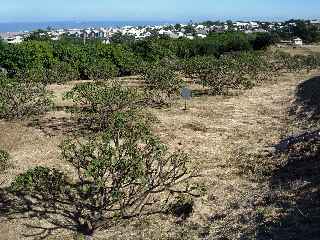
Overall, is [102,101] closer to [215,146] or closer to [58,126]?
[58,126]

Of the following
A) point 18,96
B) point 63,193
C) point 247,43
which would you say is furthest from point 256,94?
point 247,43

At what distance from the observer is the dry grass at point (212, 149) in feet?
46.3

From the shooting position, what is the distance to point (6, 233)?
14242mm

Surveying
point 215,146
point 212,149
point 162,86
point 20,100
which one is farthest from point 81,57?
point 212,149

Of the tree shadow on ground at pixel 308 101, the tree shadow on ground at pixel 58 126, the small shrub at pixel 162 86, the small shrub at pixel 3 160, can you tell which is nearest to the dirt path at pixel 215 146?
the tree shadow on ground at pixel 58 126

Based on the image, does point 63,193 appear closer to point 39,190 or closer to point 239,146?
point 39,190

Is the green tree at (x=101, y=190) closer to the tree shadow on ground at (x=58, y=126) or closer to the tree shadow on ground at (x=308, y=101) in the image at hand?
the tree shadow on ground at (x=58, y=126)

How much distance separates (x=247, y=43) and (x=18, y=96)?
1925 inches

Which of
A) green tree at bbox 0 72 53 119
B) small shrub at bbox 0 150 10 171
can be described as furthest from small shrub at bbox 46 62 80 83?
small shrub at bbox 0 150 10 171

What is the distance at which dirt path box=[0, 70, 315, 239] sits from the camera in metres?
14.4

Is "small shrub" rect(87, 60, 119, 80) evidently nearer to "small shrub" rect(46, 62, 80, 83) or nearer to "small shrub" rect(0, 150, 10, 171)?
"small shrub" rect(46, 62, 80, 83)

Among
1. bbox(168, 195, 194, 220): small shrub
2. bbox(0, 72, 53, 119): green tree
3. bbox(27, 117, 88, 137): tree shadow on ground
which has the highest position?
bbox(0, 72, 53, 119): green tree

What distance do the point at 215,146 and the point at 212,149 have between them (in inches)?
21.2

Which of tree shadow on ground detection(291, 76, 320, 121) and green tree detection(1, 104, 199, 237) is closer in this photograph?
green tree detection(1, 104, 199, 237)
